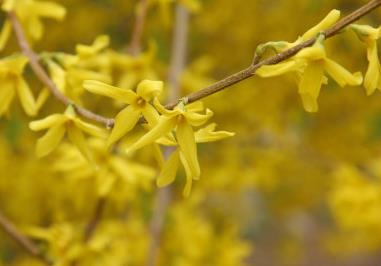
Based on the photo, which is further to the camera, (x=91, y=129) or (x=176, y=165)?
(x=91, y=129)

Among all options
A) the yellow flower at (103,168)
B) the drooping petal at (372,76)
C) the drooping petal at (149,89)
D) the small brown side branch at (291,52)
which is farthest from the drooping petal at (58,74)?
the drooping petal at (372,76)

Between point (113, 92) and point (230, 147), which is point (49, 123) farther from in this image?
point (230, 147)

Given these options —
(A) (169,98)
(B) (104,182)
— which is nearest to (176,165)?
(B) (104,182)

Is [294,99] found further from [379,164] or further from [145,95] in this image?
[145,95]

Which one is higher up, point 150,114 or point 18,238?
point 150,114

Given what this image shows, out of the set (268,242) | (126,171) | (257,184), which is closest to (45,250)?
(126,171)

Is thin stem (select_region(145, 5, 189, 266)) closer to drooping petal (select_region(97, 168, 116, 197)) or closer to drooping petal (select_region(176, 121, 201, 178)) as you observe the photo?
drooping petal (select_region(97, 168, 116, 197))
